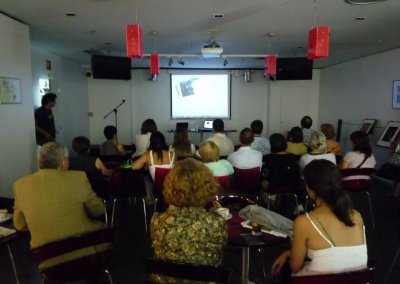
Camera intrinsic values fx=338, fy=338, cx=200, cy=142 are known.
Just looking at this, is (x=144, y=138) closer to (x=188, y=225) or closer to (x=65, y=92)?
(x=188, y=225)

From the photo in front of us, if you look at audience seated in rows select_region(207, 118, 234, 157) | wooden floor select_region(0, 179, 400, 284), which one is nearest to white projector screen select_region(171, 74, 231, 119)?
audience seated in rows select_region(207, 118, 234, 157)

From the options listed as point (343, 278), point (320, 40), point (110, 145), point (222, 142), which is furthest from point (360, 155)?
point (110, 145)

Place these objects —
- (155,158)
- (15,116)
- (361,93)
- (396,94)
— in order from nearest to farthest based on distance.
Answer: (155,158), (15,116), (396,94), (361,93)

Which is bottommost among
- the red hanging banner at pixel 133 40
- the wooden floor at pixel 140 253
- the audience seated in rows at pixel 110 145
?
the wooden floor at pixel 140 253

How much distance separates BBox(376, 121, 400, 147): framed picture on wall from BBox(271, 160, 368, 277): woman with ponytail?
5405 mm

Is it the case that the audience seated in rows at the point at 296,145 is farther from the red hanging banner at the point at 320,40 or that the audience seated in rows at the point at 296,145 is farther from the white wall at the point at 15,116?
the white wall at the point at 15,116

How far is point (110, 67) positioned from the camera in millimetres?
6602

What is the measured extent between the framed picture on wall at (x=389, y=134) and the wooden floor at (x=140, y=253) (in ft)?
6.93

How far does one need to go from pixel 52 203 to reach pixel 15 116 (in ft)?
9.46

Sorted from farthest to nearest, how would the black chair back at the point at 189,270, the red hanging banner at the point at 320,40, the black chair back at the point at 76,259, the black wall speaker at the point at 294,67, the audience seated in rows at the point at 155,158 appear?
the black wall speaker at the point at 294,67, the audience seated in rows at the point at 155,158, the red hanging banner at the point at 320,40, the black chair back at the point at 76,259, the black chair back at the point at 189,270

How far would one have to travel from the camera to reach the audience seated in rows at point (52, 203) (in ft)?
6.38

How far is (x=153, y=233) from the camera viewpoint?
1.69 metres

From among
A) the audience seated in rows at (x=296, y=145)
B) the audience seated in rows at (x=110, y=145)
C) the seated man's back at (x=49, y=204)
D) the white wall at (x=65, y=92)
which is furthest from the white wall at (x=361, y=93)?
the white wall at (x=65, y=92)

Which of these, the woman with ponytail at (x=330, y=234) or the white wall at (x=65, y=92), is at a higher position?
the white wall at (x=65, y=92)
